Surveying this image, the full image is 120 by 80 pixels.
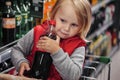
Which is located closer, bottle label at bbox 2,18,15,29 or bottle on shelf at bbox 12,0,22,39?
bottle label at bbox 2,18,15,29

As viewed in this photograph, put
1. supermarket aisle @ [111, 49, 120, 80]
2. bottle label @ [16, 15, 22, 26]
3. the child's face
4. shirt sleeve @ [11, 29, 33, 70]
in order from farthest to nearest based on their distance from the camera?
supermarket aisle @ [111, 49, 120, 80] < bottle label @ [16, 15, 22, 26] < shirt sleeve @ [11, 29, 33, 70] < the child's face

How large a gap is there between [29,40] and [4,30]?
16.3 inches

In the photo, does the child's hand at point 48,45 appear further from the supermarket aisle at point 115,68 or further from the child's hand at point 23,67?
the supermarket aisle at point 115,68

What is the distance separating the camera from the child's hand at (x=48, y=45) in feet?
6.07

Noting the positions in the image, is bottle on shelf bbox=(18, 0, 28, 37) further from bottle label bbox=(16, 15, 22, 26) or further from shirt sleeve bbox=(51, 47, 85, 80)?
shirt sleeve bbox=(51, 47, 85, 80)

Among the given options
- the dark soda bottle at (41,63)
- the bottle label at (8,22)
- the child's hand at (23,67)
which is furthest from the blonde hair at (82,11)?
the bottle label at (8,22)

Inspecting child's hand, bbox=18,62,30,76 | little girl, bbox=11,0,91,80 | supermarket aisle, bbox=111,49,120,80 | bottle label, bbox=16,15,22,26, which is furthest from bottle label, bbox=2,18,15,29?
supermarket aisle, bbox=111,49,120,80

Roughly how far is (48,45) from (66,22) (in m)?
0.21

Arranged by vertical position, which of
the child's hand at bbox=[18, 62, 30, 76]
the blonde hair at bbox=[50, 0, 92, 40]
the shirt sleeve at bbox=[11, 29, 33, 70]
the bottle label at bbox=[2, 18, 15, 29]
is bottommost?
the child's hand at bbox=[18, 62, 30, 76]

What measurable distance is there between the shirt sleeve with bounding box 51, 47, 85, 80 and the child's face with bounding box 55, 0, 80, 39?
0.13m

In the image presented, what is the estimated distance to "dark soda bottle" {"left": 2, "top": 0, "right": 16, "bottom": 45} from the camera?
237cm

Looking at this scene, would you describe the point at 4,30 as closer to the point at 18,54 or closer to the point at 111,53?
the point at 18,54

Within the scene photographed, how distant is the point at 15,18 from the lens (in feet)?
8.13

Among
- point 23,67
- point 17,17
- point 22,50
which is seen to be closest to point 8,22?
point 17,17
